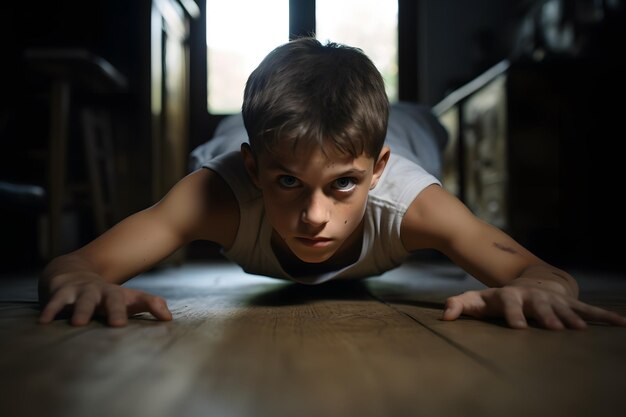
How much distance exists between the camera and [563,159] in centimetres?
232

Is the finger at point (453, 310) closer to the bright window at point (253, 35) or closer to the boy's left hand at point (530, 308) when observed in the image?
the boy's left hand at point (530, 308)

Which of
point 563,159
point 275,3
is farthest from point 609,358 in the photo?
point 275,3

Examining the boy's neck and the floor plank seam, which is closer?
the floor plank seam

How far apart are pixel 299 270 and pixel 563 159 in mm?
1566

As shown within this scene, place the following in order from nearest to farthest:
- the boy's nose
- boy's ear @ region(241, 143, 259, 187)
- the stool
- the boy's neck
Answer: the boy's nose, boy's ear @ region(241, 143, 259, 187), the boy's neck, the stool

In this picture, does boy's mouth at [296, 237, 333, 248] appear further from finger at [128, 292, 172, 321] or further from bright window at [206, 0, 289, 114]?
bright window at [206, 0, 289, 114]

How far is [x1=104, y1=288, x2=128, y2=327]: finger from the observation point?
2.39 ft

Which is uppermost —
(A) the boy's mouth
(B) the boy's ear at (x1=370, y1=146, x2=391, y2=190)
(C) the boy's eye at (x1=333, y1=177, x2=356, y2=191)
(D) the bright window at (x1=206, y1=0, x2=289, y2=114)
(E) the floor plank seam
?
(D) the bright window at (x1=206, y1=0, x2=289, y2=114)

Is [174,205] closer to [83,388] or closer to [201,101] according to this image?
[83,388]

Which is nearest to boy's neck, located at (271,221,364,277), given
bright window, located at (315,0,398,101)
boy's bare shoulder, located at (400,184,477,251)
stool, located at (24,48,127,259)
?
boy's bare shoulder, located at (400,184,477,251)

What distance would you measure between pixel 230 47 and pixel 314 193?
3064 millimetres

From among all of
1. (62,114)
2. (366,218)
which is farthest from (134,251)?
Result: (62,114)

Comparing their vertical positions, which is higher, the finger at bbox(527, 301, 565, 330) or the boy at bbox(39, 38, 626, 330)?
the boy at bbox(39, 38, 626, 330)

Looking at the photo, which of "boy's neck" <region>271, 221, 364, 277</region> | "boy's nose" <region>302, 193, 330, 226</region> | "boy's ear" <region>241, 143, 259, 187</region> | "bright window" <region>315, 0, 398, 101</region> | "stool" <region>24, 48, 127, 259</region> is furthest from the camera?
"bright window" <region>315, 0, 398, 101</region>
